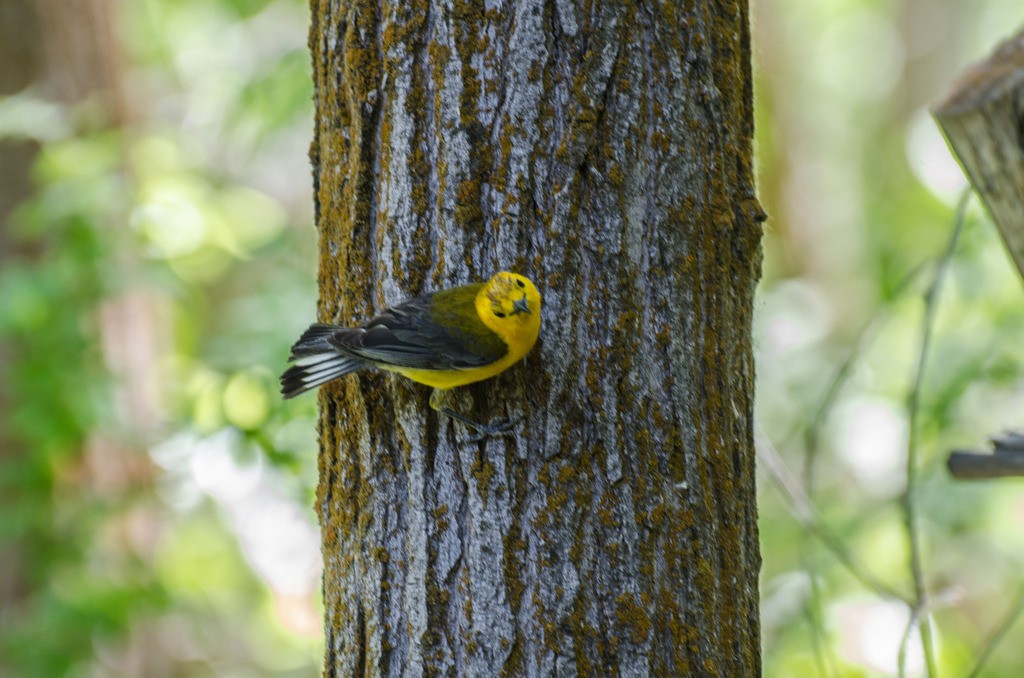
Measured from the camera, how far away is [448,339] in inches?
78.5

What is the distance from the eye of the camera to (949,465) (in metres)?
1.85

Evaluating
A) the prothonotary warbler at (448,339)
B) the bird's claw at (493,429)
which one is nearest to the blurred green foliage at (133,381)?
the prothonotary warbler at (448,339)

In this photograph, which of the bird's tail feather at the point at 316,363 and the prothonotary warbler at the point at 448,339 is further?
the bird's tail feather at the point at 316,363

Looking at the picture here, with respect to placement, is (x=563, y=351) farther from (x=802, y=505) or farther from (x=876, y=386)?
(x=876, y=386)

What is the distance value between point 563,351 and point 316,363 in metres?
0.62

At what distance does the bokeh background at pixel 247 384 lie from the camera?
4.08 meters

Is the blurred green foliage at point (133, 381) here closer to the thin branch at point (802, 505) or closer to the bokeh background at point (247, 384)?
the bokeh background at point (247, 384)

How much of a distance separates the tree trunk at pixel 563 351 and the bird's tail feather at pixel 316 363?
0.07 m

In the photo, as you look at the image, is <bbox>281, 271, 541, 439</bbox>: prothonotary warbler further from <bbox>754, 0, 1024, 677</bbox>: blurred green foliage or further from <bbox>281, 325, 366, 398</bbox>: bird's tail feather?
<bbox>754, 0, 1024, 677</bbox>: blurred green foliage

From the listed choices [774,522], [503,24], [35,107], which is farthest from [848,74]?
[503,24]

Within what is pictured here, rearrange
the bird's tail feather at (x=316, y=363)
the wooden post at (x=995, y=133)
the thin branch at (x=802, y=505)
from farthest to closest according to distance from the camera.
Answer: the thin branch at (x=802, y=505), the bird's tail feather at (x=316, y=363), the wooden post at (x=995, y=133)

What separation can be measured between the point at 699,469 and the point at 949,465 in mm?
505

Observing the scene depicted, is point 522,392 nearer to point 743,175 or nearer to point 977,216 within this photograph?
point 743,175

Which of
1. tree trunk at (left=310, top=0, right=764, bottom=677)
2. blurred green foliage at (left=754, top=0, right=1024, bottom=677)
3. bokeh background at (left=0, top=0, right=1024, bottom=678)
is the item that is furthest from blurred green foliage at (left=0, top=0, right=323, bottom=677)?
blurred green foliage at (left=754, top=0, right=1024, bottom=677)
